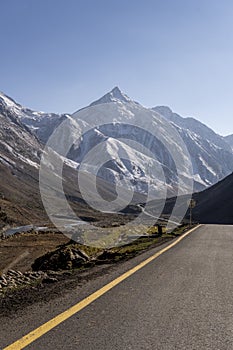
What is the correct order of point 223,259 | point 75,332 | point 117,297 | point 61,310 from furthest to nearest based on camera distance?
1. point 223,259
2. point 117,297
3. point 61,310
4. point 75,332

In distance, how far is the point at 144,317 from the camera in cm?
652

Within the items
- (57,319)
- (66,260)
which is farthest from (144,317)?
(66,260)

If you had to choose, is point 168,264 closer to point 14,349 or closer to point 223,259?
point 223,259

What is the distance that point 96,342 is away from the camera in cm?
528

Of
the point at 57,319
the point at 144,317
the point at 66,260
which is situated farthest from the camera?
the point at 66,260

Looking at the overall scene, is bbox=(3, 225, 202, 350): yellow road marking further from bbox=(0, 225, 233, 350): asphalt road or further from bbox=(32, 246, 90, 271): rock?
bbox=(32, 246, 90, 271): rock

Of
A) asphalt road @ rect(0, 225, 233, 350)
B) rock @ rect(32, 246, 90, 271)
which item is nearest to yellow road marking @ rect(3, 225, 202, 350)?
asphalt road @ rect(0, 225, 233, 350)

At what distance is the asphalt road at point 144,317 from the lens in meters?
5.29

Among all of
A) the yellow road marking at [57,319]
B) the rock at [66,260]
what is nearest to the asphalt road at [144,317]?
the yellow road marking at [57,319]

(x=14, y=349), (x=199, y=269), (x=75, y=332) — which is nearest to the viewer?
(x=14, y=349)

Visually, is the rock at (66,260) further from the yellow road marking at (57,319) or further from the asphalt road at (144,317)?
the yellow road marking at (57,319)

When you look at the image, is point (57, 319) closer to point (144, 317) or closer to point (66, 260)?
point (144, 317)

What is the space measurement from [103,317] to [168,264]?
680 centimetres

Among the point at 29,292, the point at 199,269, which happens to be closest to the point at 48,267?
the point at 199,269
